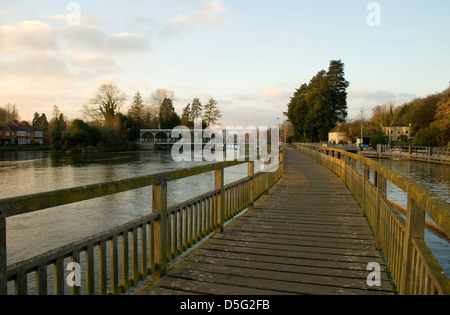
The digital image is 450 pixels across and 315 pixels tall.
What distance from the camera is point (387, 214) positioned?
3805 mm

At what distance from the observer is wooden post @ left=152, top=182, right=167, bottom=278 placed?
11.3 feet

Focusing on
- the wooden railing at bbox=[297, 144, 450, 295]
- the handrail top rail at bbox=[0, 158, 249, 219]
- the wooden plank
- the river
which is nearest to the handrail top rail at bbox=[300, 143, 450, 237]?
the wooden railing at bbox=[297, 144, 450, 295]

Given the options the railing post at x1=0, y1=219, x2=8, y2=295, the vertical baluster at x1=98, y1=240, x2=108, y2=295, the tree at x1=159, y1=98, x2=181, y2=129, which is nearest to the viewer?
the railing post at x1=0, y1=219, x2=8, y2=295

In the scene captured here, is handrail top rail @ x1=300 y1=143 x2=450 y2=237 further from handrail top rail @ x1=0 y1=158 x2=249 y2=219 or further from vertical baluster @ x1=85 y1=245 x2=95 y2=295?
vertical baluster @ x1=85 y1=245 x2=95 y2=295

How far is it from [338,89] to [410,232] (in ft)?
216

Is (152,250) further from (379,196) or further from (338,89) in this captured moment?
(338,89)

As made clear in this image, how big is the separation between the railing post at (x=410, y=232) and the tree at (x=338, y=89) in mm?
63537

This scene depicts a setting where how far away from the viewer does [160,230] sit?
11.4 ft

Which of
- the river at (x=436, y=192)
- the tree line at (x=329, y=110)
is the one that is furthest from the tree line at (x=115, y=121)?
the river at (x=436, y=192)

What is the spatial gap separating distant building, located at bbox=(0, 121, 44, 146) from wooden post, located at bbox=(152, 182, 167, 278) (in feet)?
282

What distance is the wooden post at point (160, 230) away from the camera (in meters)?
3.44

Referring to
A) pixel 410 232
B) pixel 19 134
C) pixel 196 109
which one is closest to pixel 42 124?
pixel 19 134
